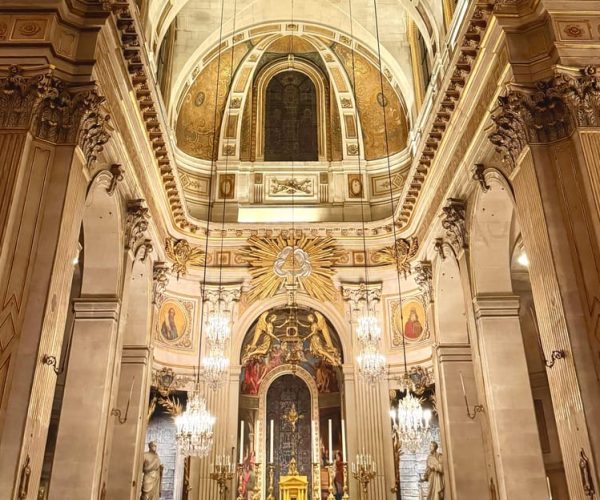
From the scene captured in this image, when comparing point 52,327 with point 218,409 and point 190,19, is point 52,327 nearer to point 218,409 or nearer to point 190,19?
point 218,409

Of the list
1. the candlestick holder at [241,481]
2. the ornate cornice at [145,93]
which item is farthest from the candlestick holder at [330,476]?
the ornate cornice at [145,93]

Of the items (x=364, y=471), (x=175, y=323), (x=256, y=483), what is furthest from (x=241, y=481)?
(x=175, y=323)

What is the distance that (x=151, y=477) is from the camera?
12336 millimetres

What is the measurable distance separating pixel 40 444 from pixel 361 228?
10.4 m

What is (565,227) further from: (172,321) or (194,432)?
(172,321)

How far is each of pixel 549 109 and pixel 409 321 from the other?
819 cm

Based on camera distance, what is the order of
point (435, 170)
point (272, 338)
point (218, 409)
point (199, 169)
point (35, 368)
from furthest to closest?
point (199, 169)
point (272, 338)
point (218, 409)
point (435, 170)
point (35, 368)

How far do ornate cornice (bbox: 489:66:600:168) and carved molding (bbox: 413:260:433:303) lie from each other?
5439mm

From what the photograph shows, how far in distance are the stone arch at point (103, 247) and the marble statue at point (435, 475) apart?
7.25 m

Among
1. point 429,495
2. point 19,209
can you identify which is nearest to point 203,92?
point 19,209

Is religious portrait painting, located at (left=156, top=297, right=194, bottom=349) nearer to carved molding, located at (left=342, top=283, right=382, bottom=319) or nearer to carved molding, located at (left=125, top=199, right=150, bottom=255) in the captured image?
carved molding, located at (left=125, top=199, right=150, bottom=255)

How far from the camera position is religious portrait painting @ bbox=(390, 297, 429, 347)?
47.9 feet

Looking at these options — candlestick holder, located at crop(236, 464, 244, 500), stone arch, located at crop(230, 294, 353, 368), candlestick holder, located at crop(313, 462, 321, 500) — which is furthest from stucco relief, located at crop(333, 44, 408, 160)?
Result: candlestick holder, located at crop(236, 464, 244, 500)

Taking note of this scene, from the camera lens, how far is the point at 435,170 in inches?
460
